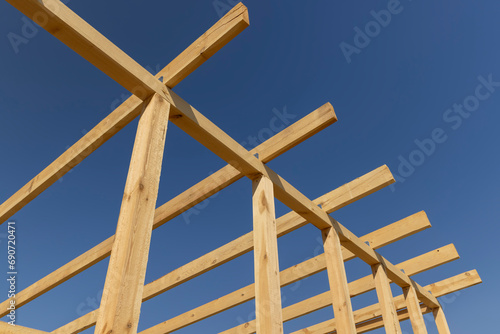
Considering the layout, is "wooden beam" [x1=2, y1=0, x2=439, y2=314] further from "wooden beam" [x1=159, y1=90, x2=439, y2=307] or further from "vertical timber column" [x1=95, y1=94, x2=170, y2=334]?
"vertical timber column" [x1=95, y1=94, x2=170, y2=334]

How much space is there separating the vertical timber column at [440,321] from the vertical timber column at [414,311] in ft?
3.31

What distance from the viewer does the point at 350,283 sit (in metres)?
6.10

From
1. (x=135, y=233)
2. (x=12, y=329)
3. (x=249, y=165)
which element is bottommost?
(x=12, y=329)

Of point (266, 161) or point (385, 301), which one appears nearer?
point (266, 161)

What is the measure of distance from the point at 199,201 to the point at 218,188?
0.34 metres

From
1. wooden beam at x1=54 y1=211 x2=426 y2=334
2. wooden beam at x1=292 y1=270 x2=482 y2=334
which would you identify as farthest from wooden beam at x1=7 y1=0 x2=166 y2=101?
wooden beam at x1=292 y1=270 x2=482 y2=334

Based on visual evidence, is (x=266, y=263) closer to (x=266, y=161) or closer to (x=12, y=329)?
(x=266, y=161)

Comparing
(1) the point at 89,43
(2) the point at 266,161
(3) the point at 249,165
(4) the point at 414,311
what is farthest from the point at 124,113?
(4) the point at 414,311

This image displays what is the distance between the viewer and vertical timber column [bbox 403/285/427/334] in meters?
4.91

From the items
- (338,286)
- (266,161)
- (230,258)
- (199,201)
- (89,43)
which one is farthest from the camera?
(230,258)

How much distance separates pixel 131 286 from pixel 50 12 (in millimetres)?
1548

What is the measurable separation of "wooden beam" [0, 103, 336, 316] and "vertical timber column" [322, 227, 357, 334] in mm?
463

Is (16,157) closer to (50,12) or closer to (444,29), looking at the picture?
(50,12)

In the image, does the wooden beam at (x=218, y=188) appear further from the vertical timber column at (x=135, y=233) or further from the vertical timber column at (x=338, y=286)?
the vertical timber column at (x=135, y=233)
